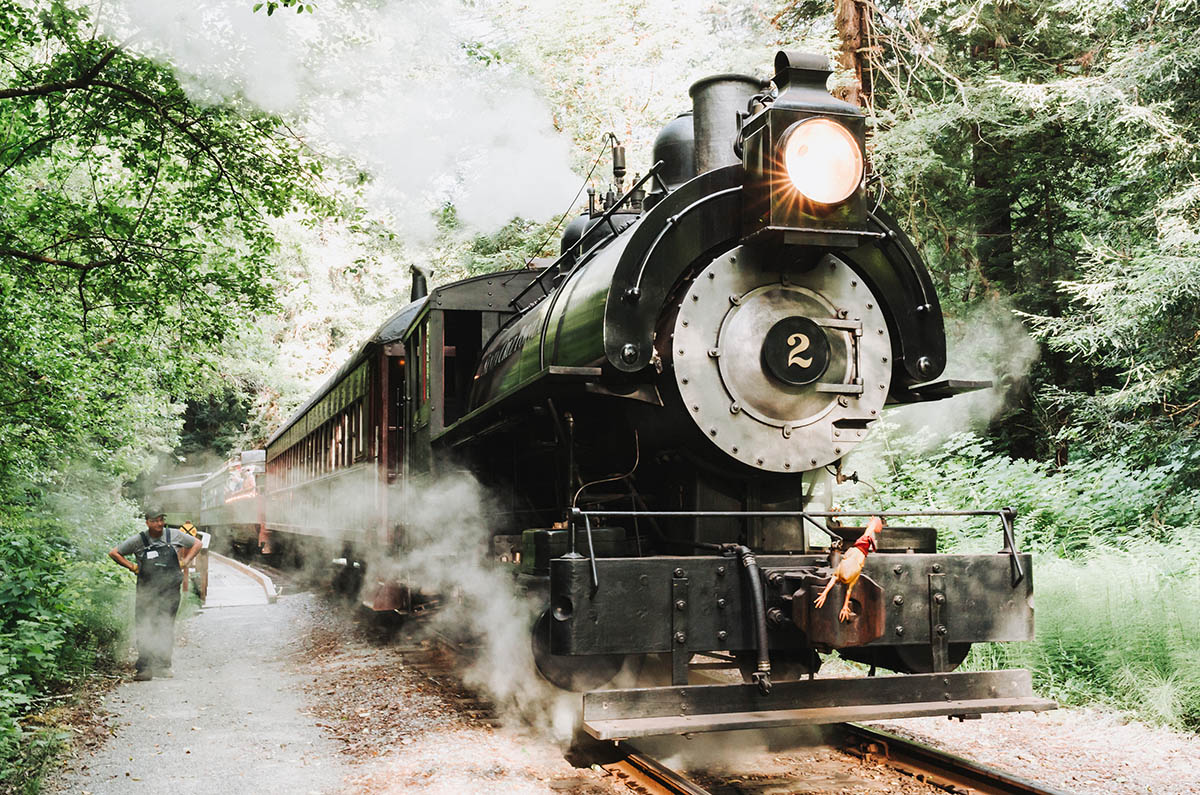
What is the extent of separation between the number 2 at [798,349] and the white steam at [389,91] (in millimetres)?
4579

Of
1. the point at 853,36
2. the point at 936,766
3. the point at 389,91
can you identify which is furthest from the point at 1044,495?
the point at 389,91

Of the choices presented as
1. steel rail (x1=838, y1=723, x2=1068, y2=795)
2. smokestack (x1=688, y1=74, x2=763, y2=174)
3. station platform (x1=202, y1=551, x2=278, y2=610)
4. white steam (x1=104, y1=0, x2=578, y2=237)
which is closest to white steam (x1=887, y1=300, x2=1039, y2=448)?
white steam (x1=104, y1=0, x2=578, y2=237)

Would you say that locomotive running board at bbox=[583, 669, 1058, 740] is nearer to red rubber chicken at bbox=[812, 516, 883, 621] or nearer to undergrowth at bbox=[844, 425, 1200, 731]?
red rubber chicken at bbox=[812, 516, 883, 621]

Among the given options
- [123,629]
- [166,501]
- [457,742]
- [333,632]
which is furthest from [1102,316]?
[166,501]

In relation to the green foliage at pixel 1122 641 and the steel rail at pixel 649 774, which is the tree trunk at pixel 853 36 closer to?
the green foliage at pixel 1122 641

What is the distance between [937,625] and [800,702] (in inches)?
28.2

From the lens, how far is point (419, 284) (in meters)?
11.4

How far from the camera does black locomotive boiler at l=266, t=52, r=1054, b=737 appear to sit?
153 inches

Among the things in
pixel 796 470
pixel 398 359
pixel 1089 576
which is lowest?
pixel 1089 576

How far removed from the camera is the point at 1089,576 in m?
6.91

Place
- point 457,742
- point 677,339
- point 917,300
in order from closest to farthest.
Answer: point 677,339, point 917,300, point 457,742

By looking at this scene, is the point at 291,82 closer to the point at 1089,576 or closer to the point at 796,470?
the point at 796,470

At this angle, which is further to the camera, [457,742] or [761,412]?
[457,742]

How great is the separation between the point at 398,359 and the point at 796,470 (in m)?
5.24
